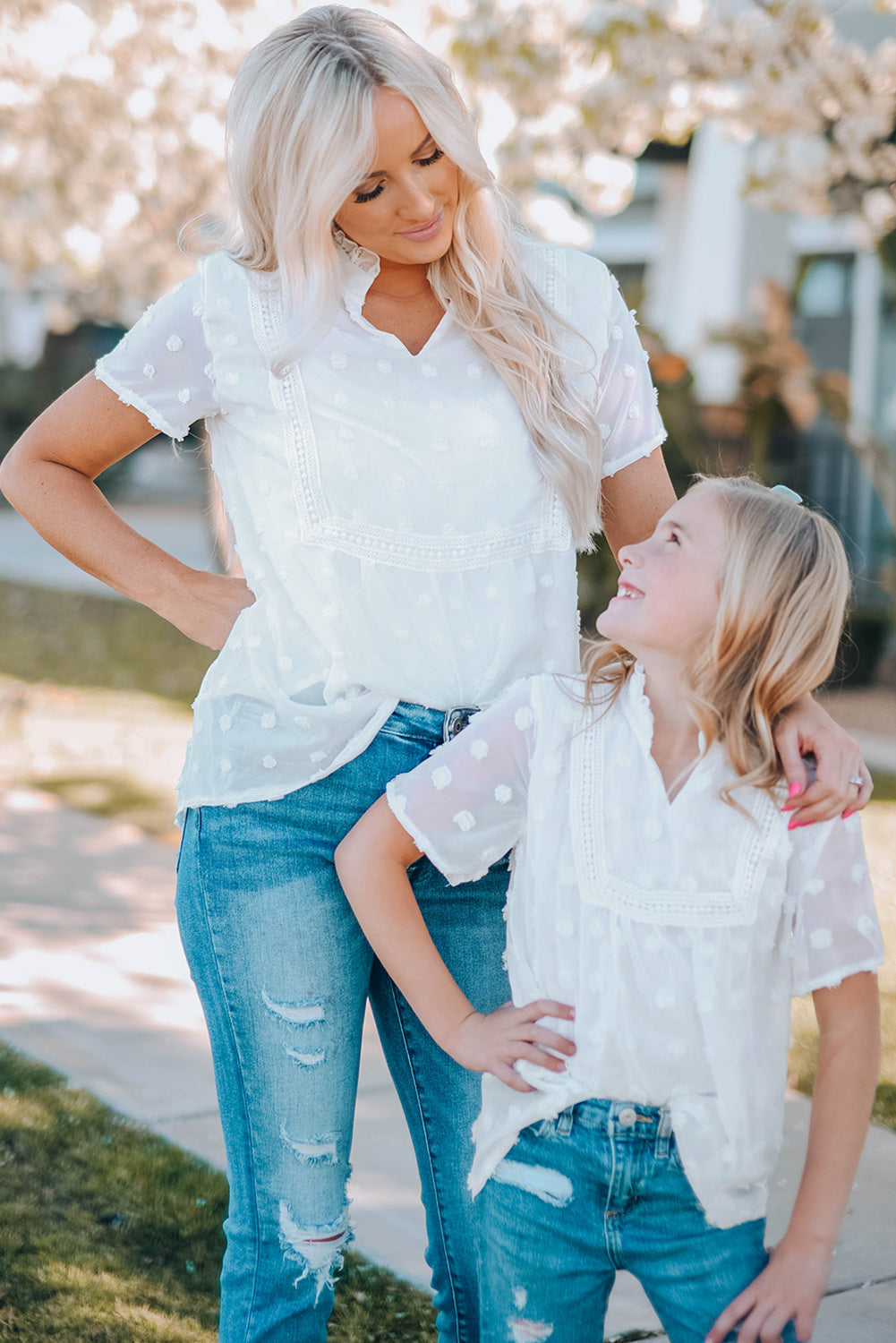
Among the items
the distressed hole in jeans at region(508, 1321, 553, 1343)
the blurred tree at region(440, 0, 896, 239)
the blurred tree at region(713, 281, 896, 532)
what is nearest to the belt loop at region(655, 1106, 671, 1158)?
the distressed hole in jeans at region(508, 1321, 553, 1343)

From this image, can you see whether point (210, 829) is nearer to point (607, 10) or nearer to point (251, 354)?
point (251, 354)

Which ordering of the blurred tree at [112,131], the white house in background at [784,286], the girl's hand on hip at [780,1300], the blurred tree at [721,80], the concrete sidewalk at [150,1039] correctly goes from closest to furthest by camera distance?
the girl's hand on hip at [780,1300] → the concrete sidewalk at [150,1039] → the blurred tree at [721,80] → the blurred tree at [112,131] → the white house in background at [784,286]

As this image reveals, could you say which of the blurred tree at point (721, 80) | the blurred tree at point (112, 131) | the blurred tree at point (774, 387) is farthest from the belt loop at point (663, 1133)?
the blurred tree at point (112, 131)

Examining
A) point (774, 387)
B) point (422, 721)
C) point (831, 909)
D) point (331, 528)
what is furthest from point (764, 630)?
point (774, 387)

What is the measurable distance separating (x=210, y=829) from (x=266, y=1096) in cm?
34

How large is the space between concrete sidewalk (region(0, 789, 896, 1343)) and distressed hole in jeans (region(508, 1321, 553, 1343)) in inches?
42.4

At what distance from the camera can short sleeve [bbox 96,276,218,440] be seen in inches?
78.4

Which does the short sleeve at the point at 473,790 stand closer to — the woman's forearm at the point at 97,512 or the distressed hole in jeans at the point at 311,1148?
the distressed hole in jeans at the point at 311,1148

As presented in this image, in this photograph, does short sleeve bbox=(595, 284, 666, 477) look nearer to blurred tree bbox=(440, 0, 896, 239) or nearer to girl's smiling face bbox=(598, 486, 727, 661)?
girl's smiling face bbox=(598, 486, 727, 661)

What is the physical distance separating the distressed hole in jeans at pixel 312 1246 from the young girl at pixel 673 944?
22 centimetres

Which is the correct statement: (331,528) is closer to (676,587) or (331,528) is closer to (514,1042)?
(676,587)

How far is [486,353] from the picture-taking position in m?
2.00

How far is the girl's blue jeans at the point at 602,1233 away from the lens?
167cm

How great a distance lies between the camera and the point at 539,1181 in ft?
5.65
